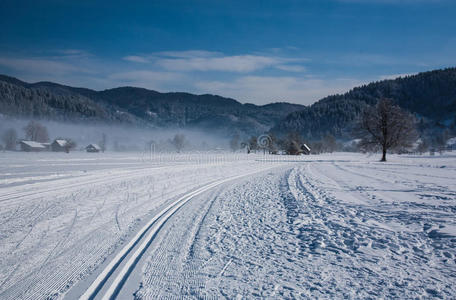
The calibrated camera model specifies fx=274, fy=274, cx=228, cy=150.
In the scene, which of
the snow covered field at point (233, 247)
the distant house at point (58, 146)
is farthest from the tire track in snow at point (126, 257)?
the distant house at point (58, 146)

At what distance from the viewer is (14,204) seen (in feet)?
30.9

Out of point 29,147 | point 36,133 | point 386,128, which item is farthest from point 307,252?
point 36,133

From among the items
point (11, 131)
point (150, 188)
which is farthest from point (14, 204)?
point (11, 131)

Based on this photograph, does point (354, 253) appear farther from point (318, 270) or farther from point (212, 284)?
point (212, 284)

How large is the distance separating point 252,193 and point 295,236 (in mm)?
6554

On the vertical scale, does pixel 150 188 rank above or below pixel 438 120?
below

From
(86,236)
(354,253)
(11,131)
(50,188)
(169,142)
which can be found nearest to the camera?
(354,253)

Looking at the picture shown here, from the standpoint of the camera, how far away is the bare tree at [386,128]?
37.6 metres

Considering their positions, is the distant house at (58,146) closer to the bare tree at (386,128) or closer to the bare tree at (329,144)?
the bare tree at (386,128)

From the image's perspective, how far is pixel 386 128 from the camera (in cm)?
3869

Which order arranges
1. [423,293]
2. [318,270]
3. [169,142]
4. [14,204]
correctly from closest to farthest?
[423,293] < [318,270] < [14,204] < [169,142]

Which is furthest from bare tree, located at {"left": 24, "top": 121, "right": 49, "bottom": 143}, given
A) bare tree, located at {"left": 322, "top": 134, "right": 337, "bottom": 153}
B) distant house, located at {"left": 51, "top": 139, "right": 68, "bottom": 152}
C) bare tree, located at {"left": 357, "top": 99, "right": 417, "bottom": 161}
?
bare tree, located at {"left": 322, "top": 134, "right": 337, "bottom": 153}

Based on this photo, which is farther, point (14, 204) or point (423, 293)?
point (14, 204)

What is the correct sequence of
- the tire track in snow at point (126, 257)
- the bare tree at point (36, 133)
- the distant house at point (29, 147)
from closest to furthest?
the tire track in snow at point (126, 257)
the distant house at point (29, 147)
the bare tree at point (36, 133)
